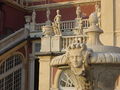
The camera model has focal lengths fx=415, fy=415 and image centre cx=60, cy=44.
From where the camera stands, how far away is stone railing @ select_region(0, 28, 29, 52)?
24688mm

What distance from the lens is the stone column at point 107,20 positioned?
20828mm

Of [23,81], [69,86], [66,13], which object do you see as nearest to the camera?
[69,86]

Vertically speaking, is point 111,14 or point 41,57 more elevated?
point 111,14

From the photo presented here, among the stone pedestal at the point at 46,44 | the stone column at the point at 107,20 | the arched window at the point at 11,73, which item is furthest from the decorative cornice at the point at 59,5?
the stone pedestal at the point at 46,44

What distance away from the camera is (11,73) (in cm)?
2491

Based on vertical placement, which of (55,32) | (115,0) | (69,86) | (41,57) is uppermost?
(115,0)

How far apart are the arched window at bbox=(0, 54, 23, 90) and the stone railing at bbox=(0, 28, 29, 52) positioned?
0.78 m

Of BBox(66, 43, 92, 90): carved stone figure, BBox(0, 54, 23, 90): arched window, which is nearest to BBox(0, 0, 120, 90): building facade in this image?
BBox(0, 54, 23, 90): arched window

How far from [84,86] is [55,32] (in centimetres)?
1197

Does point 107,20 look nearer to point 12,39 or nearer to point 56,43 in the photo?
point 56,43

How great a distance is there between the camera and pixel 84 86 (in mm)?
9617

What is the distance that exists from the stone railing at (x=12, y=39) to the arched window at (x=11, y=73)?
30.8 inches

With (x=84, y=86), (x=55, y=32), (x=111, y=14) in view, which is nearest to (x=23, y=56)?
(x=55, y=32)

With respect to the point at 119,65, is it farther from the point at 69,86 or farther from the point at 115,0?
the point at 115,0
